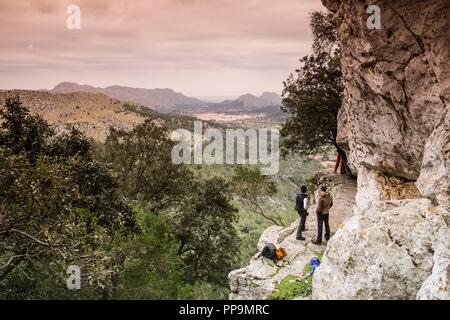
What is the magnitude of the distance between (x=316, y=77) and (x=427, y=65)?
558 inches

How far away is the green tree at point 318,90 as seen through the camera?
28.8 metres

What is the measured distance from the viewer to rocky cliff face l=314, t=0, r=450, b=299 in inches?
484

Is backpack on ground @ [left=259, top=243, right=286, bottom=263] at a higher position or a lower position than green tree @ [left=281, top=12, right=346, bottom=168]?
lower

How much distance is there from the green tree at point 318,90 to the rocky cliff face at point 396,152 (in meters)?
7.27

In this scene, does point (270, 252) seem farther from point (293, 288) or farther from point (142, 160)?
point (142, 160)

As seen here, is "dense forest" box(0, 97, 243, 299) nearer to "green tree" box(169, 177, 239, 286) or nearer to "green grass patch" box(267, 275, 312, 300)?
"green tree" box(169, 177, 239, 286)

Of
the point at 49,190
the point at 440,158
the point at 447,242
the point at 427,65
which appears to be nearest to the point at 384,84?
the point at 427,65

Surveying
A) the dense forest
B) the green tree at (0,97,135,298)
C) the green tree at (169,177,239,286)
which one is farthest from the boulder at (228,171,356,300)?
the green tree at (169,177,239,286)

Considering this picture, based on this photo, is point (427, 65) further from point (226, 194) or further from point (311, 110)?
point (226, 194)

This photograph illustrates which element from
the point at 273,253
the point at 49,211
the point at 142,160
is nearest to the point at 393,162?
the point at 273,253

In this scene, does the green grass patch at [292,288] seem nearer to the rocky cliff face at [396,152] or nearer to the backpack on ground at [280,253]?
the rocky cliff face at [396,152]

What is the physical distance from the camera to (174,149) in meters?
35.6

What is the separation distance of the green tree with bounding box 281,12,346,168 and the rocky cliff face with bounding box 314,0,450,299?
7.27 meters

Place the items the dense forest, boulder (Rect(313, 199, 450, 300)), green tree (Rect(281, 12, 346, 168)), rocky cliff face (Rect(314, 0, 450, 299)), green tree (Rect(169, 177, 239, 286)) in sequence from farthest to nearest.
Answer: green tree (Rect(169, 177, 239, 286)), green tree (Rect(281, 12, 346, 168)), the dense forest, rocky cliff face (Rect(314, 0, 450, 299)), boulder (Rect(313, 199, 450, 300))
